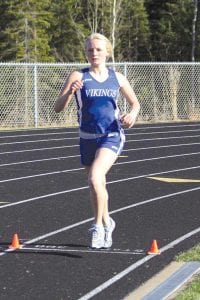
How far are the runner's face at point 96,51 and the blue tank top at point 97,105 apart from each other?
0.49 ft

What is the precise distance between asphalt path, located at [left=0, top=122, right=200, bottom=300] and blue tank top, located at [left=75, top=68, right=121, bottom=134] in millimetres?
1142

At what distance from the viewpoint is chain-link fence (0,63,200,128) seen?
2458 centimetres

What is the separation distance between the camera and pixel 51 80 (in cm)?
2564

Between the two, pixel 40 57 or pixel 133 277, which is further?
pixel 40 57

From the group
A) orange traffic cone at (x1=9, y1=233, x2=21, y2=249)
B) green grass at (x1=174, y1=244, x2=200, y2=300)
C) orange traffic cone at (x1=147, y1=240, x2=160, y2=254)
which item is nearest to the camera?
green grass at (x1=174, y1=244, x2=200, y2=300)

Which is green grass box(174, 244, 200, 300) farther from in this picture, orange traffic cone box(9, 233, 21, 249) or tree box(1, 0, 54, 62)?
tree box(1, 0, 54, 62)

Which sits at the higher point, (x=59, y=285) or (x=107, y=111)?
(x=107, y=111)

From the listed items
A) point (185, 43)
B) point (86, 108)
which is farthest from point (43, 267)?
point (185, 43)

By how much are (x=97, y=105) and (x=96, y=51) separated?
1.60ft

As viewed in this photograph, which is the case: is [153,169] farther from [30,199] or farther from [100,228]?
[100,228]

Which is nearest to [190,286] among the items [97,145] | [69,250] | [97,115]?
[69,250]

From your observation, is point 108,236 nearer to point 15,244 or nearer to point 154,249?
point 154,249

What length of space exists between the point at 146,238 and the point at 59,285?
195 cm

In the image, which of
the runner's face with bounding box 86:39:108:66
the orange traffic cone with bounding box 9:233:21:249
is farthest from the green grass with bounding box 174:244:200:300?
the runner's face with bounding box 86:39:108:66
